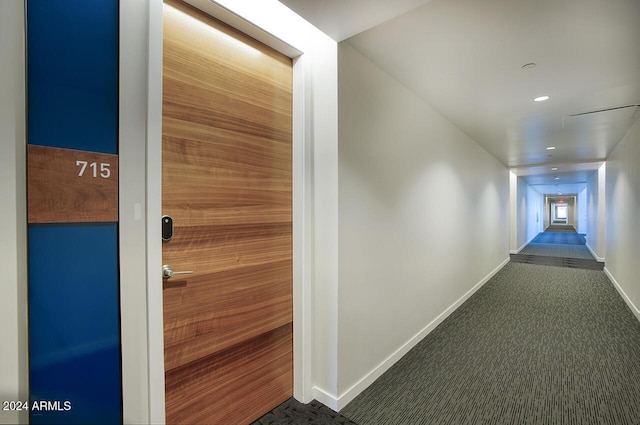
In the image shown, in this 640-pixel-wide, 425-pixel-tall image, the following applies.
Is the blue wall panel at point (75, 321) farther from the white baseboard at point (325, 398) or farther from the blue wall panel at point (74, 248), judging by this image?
the white baseboard at point (325, 398)

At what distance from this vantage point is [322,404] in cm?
192

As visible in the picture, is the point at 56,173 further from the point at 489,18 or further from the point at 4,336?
the point at 489,18

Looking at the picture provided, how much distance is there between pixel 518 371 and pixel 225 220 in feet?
8.34

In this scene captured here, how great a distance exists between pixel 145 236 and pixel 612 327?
4.52m

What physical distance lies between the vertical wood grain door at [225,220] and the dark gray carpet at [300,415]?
5cm

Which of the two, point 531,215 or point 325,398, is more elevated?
point 531,215

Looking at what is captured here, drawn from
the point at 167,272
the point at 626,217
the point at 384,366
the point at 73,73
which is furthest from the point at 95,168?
the point at 626,217

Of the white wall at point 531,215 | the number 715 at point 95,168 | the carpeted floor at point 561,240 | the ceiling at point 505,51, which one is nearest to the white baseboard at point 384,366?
the number 715 at point 95,168

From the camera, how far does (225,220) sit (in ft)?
5.15

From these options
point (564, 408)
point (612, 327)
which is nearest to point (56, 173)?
point (564, 408)

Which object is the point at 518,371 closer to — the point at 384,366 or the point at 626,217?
the point at 384,366

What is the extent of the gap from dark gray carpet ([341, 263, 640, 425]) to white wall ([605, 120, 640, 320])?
43 centimetres

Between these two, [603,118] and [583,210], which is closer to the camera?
[603,118]

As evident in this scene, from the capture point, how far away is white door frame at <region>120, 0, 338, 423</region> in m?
1.22
